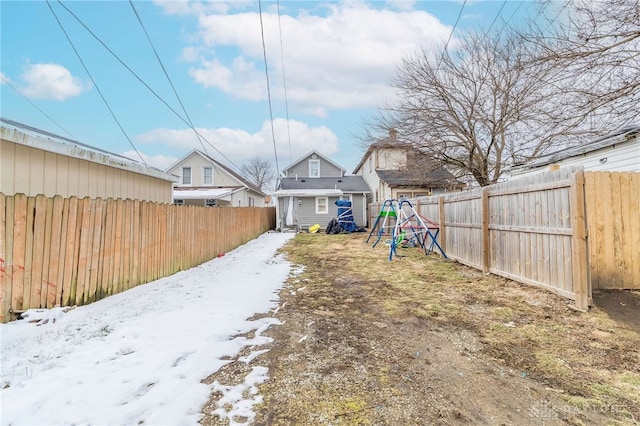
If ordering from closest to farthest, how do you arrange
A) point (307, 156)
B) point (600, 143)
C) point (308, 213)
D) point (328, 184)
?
point (600, 143)
point (308, 213)
point (328, 184)
point (307, 156)

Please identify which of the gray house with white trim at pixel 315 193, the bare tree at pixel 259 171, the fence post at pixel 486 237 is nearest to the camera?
the fence post at pixel 486 237

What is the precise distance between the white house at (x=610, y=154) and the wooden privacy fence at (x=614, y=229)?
5.02ft

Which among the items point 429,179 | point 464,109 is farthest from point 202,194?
point 464,109

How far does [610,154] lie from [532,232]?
3.44m

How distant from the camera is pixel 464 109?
13469 mm

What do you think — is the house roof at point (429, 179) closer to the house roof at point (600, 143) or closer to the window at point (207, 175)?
the house roof at point (600, 143)

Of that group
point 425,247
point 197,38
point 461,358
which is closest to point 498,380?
point 461,358

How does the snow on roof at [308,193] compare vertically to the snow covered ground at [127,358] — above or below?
above

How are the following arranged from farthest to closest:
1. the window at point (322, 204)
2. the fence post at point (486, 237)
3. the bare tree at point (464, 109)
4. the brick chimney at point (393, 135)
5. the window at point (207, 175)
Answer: the window at point (207, 175)
the window at point (322, 204)
the brick chimney at point (393, 135)
the bare tree at point (464, 109)
the fence post at point (486, 237)

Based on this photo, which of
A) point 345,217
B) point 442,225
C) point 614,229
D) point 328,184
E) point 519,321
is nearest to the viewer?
point 519,321

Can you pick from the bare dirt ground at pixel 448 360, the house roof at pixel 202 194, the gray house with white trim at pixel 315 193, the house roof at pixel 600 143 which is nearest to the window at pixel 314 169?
the gray house with white trim at pixel 315 193

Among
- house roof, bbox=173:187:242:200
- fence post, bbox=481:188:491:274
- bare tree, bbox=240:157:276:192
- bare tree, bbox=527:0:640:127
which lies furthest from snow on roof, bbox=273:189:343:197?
bare tree, bbox=240:157:276:192

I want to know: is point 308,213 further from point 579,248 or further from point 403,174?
point 579,248

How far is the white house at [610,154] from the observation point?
19.1 ft
